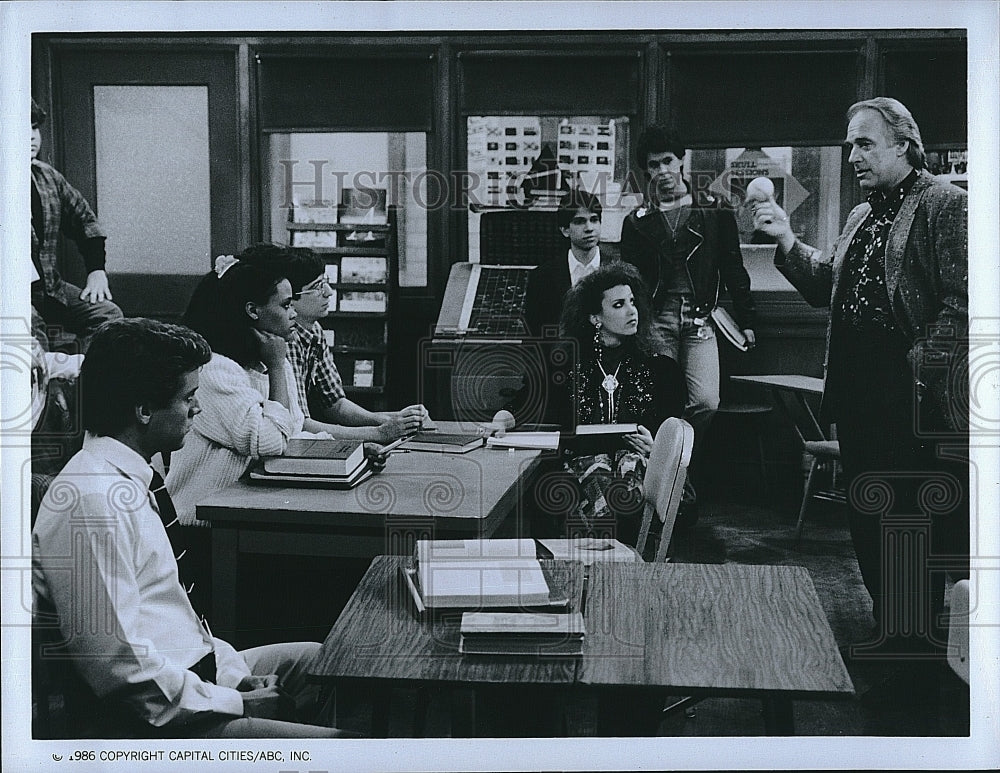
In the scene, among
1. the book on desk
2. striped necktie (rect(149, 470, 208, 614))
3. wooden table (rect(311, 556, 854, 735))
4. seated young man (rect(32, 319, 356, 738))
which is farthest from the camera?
striped necktie (rect(149, 470, 208, 614))

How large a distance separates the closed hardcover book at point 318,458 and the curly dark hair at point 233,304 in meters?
0.25

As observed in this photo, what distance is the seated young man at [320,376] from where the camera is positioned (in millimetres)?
2424

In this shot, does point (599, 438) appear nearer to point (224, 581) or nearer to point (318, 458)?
point (318, 458)

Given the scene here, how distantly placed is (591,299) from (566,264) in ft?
0.36

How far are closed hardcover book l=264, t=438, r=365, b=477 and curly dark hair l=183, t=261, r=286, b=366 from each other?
0.82ft

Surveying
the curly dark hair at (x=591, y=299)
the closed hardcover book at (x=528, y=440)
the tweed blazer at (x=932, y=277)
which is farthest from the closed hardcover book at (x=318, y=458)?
the tweed blazer at (x=932, y=277)

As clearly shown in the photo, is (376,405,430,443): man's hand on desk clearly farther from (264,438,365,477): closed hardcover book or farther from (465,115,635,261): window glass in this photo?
(465,115,635,261): window glass

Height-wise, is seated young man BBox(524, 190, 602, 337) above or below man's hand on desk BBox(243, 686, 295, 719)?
above

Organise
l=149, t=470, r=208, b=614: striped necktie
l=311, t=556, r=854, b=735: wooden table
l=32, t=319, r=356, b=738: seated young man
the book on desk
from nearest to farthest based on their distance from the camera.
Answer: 1. l=311, t=556, r=854, b=735: wooden table
2. the book on desk
3. l=32, t=319, r=356, b=738: seated young man
4. l=149, t=470, r=208, b=614: striped necktie

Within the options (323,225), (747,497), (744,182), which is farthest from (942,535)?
(323,225)

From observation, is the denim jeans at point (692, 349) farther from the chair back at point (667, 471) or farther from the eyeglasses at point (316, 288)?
the eyeglasses at point (316, 288)

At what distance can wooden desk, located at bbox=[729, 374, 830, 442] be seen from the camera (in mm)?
2389

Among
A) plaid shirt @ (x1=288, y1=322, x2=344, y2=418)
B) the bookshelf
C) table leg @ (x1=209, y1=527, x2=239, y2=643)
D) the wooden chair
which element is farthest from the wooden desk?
table leg @ (x1=209, y1=527, x2=239, y2=643)

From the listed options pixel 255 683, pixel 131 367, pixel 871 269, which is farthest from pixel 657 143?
pixel 255 683
